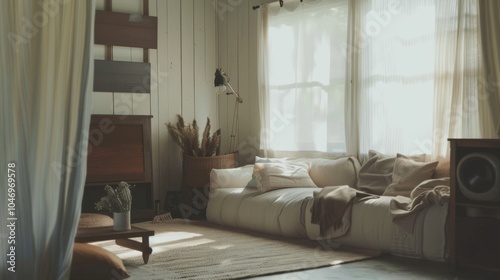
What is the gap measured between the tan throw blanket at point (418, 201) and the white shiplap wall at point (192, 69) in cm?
314

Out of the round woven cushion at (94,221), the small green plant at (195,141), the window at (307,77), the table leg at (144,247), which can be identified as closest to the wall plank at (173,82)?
the small green plant at (195,141)

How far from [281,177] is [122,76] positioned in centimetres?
234

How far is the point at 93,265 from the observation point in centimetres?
417

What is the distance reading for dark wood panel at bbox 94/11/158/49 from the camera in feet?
24.5

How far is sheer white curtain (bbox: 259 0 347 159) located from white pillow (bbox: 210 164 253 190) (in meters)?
0.70

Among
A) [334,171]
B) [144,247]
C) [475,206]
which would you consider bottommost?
[144,247]

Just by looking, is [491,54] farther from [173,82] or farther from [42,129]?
[173,82]

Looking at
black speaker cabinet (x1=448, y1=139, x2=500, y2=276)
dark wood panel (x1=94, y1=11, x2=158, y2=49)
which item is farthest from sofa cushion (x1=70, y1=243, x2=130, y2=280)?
dark wood panel (x1=94, y1=11, x2=158, y2=49)

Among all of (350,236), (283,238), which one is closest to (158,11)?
(283,238)

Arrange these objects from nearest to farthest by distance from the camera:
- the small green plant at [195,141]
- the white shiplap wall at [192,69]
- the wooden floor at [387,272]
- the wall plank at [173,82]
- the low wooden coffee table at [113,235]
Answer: the wooden floor at [387,272]
the low wooden coffee table at [113,235]
the small green plant at [195,141]
the white shiplap wall at [192,69]
the wall plank at [173,82]

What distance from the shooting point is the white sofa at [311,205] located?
4918 millimetres

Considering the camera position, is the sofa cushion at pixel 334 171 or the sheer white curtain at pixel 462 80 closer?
the sheer white curtain at pixel 462 80

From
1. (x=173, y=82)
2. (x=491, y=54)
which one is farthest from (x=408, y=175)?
(x=173, y=82)

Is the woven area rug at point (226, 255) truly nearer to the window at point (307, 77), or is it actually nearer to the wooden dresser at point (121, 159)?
the wooden dresser at point (121, 159)
